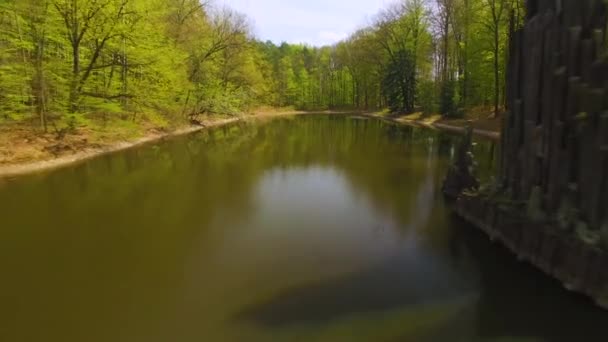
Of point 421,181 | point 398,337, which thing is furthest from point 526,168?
point 421,181

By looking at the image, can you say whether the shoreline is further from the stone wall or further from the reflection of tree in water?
the stone wall

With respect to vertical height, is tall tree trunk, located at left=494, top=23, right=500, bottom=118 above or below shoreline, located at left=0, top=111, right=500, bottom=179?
above

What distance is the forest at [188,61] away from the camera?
25.0m

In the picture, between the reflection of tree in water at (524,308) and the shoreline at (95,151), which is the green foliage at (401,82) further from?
the reflection of tree in water at (524,308)

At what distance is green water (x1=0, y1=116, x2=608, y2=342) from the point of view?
7.33 meters

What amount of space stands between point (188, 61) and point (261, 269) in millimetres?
42925

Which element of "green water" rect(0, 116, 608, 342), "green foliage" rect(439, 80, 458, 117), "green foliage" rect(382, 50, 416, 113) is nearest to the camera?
"green water" rect(0, 116, 608, 342)

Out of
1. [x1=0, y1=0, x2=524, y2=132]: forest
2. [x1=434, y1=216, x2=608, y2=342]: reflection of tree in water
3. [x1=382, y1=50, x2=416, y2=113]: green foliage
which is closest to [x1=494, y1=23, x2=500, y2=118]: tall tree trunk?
[x1=0, y1=0, x2=524, y2=132]: forest

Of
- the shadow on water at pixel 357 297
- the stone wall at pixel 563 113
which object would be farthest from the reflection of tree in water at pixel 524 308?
the stone wall at pixel 563 113

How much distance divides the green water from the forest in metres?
8.61

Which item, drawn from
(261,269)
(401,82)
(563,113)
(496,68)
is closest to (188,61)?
(401,82)

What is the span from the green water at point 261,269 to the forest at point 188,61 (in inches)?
339

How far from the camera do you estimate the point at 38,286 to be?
29.2ft

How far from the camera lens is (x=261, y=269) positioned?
9.72 meters
